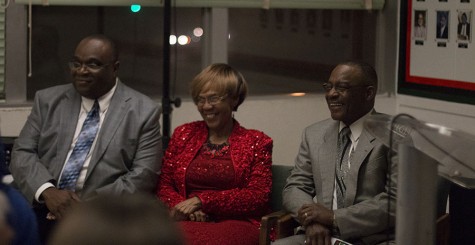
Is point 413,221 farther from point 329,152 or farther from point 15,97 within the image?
point 15,97

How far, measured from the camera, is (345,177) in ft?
13.2

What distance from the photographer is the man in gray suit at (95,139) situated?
14.2 ft

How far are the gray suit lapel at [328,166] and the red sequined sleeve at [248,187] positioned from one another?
1.03ft

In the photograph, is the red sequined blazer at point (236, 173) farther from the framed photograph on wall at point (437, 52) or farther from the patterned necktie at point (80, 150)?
the framed photograph on wall at point (437, 52)

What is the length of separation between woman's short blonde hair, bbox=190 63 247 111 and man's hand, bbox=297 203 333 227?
72 centimetres

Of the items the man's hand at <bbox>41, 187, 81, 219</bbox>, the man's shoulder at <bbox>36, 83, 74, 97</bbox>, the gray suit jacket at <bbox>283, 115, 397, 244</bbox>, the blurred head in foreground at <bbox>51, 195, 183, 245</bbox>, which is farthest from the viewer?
the man's shoulder at <bbox>36, 83, 74, 97</bbox>

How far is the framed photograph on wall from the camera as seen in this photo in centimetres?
540

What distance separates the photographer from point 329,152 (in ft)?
13.4

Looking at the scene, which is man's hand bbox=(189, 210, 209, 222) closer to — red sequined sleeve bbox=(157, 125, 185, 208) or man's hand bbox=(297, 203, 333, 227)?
red sequined sleeve bbox=(157, 125, 185, 208)

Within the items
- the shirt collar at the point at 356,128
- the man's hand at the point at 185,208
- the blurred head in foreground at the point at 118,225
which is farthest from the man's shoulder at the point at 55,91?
the blurred head in foreground at the point at 118,225

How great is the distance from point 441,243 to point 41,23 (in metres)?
2.60

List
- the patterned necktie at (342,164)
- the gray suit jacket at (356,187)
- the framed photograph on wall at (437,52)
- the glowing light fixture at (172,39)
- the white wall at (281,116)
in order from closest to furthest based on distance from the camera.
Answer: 1. the gray suit jacket at (356,187)
2. the patterned necktie at (342,164)
3. the framed photograph on wall at (437,52)
4. the glowing light fixture at (172,39)
5. the white wall at (281,116)

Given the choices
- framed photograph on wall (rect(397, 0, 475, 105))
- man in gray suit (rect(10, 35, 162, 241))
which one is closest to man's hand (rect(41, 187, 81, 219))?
man in gray suit (rect(10, 35, 162, 241))

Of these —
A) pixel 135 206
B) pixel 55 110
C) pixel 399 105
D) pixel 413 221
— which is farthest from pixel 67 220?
pixel 399 105
